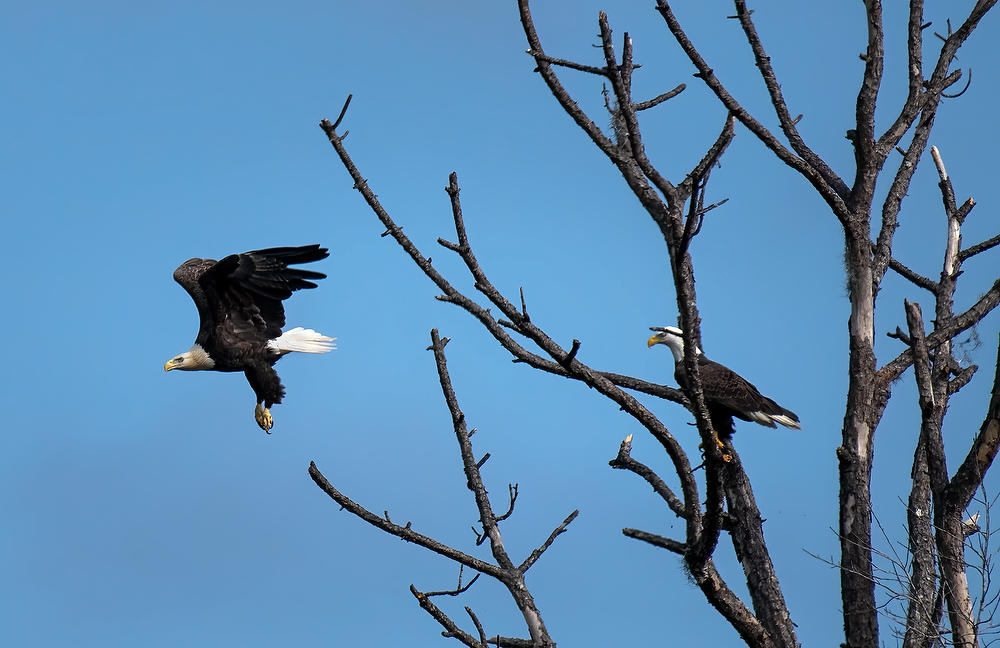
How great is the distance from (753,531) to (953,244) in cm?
257

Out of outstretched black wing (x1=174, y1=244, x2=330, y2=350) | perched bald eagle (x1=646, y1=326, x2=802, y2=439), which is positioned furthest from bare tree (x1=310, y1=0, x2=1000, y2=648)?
outstretched black wing (x1=174, y1=244, x2=330, y2=350)

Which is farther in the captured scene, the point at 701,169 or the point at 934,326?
the point at 934,326

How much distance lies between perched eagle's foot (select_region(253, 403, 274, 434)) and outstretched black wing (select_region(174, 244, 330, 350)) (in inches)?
30.6

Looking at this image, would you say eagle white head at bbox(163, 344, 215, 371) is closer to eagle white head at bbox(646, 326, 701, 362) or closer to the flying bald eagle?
the flying bald eagle

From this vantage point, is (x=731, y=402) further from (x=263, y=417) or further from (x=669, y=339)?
(x=263, y=417)

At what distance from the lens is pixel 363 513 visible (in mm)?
4785

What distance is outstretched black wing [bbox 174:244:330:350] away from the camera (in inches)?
339

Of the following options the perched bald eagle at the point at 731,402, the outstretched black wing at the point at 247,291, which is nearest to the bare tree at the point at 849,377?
the perched bald eagle at the point at 731,402

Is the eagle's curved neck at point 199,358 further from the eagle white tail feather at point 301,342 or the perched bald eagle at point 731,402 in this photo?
the perched bald eagle at point 731,402

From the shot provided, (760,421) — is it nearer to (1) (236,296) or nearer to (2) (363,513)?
(2) (363,513)

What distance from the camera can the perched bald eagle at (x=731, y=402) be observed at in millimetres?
7133

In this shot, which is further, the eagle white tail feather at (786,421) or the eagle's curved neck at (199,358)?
the eagle's curved neck at (199,358)

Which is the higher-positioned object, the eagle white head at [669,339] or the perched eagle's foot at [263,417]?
the eagle white head at [669,339]

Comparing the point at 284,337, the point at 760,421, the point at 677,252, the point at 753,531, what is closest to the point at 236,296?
the point at 284,337
